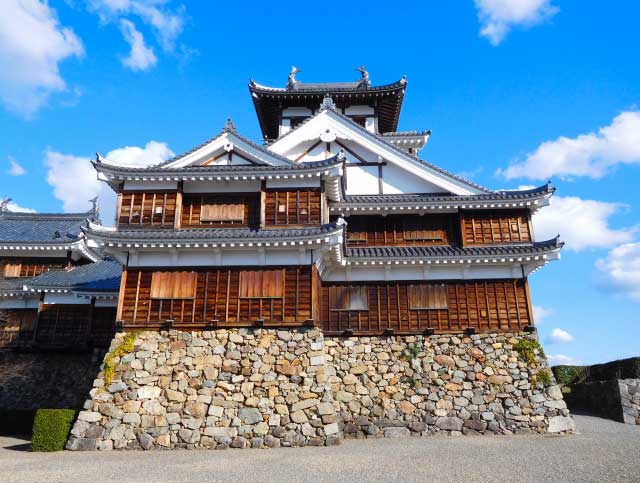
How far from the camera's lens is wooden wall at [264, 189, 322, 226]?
1773 centimetres

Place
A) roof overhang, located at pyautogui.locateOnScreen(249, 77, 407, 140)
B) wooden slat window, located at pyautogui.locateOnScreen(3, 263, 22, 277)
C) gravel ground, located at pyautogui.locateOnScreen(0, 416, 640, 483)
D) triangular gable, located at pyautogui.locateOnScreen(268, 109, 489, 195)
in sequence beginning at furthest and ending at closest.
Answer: roof overhang, located at pyautogui.locateOnScreen(249, 77, 407, 140) → wooden slat window, located at pyautogui.locateOnScreen(3, 263, 22, 277) → triangular gable, located at pyautogui.locateOnScreen(268, 109, 489, 195) → gravel ground, located at pyautogui.locateOnScreen(0, 416, 640, 483)

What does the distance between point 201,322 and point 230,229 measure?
3792mm

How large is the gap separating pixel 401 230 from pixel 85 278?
1641cm

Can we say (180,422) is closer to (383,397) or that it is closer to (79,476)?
(79,476)

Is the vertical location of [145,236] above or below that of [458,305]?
above

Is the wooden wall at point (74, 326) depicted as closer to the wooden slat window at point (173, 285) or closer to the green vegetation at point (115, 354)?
the green vegetation at point (115, 354)

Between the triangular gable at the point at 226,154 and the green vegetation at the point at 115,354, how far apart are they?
6.76 meters

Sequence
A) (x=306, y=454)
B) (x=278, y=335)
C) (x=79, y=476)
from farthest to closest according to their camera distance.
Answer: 1. (x=278, y=335)
2. (x=306, y=454)
3. (x=79, y=476)

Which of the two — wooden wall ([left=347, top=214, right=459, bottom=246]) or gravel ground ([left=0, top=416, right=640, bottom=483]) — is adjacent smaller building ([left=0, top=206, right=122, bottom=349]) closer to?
gravel ground ([left=0, top=416, right=640, bottom=483])

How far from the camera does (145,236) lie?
53.0 ft

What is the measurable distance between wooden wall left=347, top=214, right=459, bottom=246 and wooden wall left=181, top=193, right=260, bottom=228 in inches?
179

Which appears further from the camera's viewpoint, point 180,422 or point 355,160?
point 355,160

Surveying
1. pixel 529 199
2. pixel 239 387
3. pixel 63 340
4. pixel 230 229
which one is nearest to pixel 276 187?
pixel 230 229

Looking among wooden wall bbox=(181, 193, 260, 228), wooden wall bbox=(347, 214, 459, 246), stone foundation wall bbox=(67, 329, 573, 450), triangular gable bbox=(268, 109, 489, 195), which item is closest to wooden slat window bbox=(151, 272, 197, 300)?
stone foundation wall bbox=(67, 329, 573, 450)
